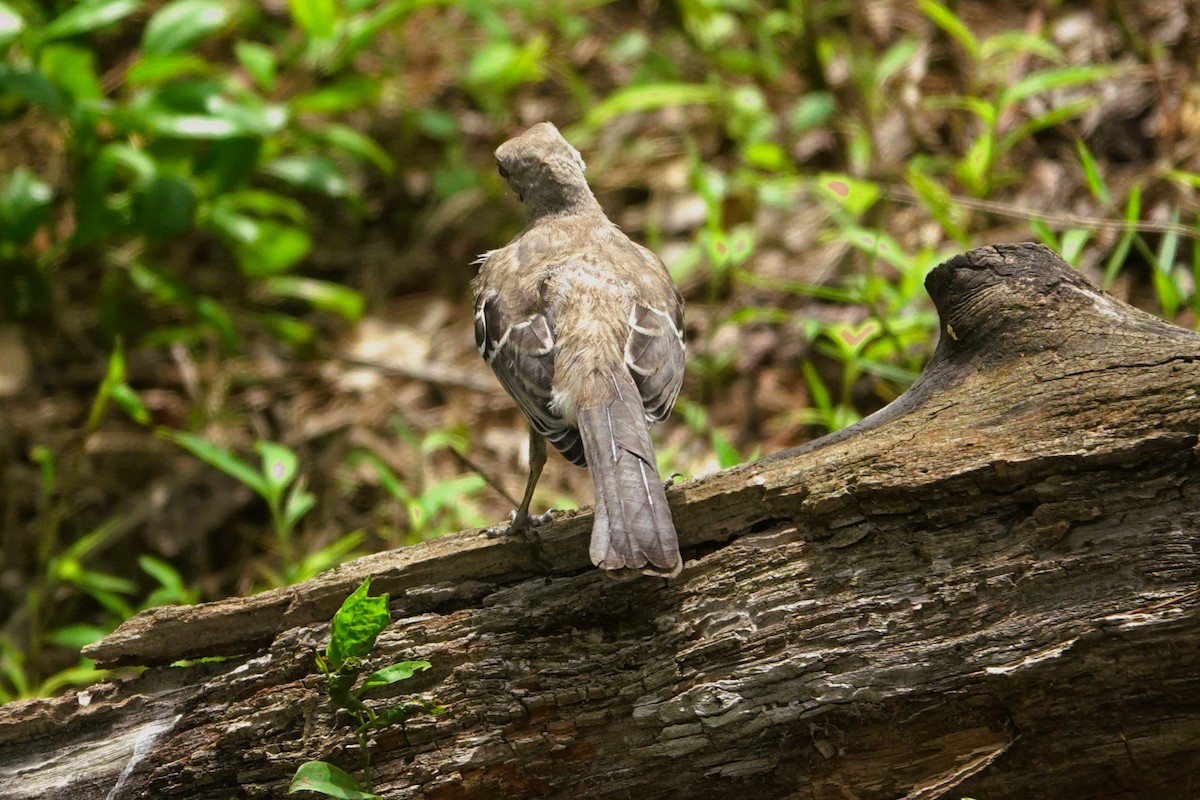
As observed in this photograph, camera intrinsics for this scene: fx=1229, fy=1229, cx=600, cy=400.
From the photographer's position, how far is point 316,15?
21.5ft

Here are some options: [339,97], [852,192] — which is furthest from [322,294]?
[852,192]

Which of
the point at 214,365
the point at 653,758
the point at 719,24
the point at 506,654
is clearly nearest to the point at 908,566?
the point at 653,758

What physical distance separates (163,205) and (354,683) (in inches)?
138

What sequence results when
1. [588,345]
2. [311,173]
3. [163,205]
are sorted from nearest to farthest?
[588,345], [163,205], [311,173]

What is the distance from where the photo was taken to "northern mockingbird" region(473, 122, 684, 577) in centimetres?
320

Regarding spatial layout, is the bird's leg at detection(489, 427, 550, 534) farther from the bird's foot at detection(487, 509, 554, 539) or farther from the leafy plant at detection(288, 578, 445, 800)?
the leafy plant at detection(288, 578, 445, 800)

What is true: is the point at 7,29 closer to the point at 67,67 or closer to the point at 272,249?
the point at 67,67

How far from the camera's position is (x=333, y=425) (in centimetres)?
702

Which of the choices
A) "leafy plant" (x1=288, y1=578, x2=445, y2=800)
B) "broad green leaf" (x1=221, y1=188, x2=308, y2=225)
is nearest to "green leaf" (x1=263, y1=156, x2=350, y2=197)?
"broad green leaf" (x1=221, y1=188, x2=308, y2=225)

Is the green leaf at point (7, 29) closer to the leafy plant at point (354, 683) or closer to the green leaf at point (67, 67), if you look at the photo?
the green leaf at point (67, 67)

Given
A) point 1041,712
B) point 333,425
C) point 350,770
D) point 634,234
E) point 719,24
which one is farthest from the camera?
point 719,24

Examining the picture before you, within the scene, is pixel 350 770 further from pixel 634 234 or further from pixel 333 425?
pixel 634 234

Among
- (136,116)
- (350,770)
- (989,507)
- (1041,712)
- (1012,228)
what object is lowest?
(1041,712)

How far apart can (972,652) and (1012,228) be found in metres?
4.05
